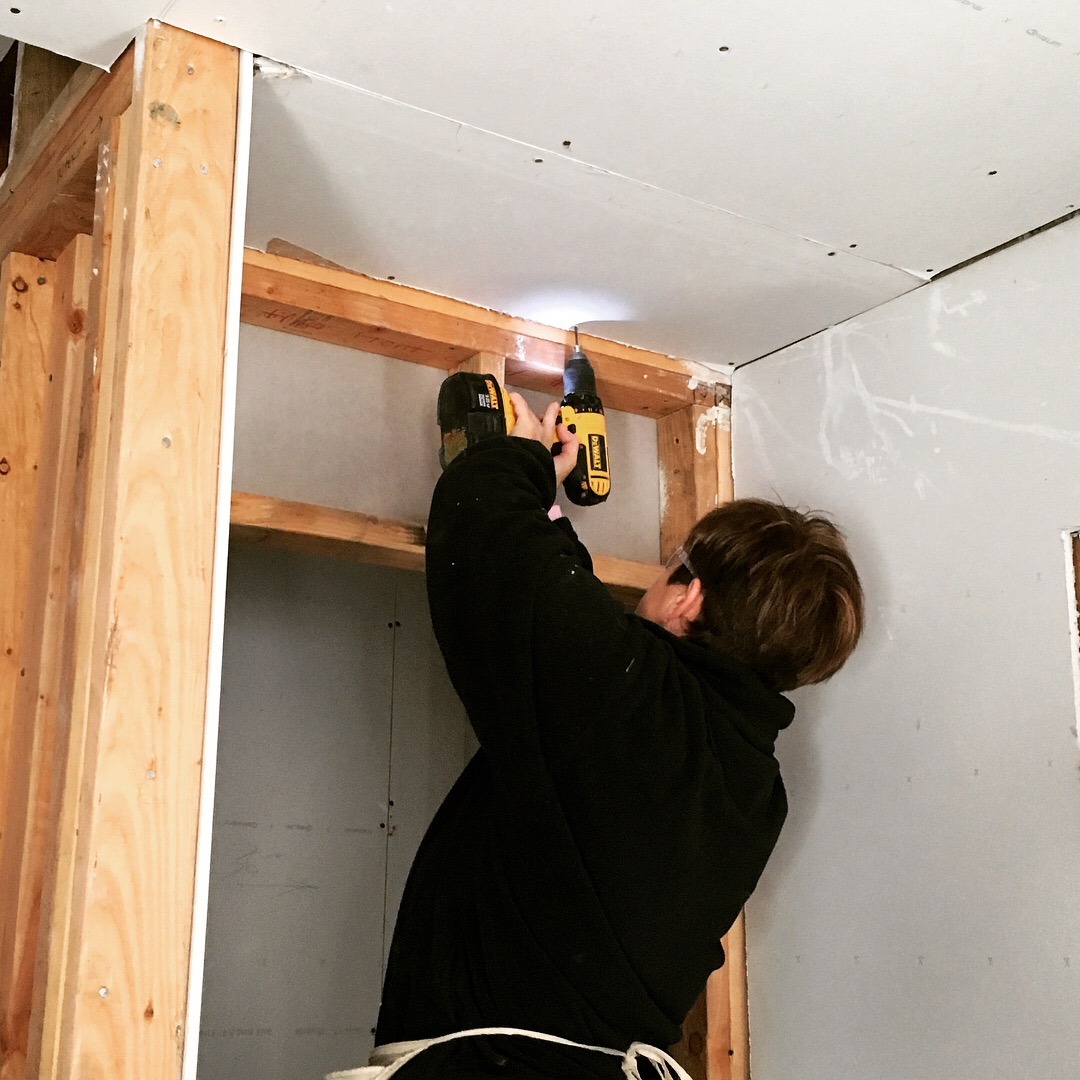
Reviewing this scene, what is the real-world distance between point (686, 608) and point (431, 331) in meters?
0.68

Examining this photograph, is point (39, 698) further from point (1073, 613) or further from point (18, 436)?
point (1073, 613)

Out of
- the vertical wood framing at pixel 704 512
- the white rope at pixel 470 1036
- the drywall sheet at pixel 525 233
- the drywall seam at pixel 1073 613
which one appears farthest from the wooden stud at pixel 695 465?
the white rope at pixel 470 1036

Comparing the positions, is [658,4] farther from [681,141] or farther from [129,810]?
[129,810]

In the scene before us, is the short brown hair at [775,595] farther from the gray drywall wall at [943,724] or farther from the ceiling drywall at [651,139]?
the ceiling drywall at [651,139]

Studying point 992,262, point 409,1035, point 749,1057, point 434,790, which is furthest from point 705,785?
point 434,790

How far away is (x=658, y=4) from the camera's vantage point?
1255mm

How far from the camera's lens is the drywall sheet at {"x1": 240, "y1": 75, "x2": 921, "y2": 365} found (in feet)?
4.98

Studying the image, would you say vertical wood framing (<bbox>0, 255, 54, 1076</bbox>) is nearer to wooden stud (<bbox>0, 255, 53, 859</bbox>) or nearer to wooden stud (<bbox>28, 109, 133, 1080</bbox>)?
wooden stud (<bbox>0, 255, 53, 859</bbox>)

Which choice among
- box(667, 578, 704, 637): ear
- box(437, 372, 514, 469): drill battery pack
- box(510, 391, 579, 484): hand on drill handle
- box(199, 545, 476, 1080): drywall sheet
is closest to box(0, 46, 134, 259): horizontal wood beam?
box(437, 372, 514, 469): drill battery pack

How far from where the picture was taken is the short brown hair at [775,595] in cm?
157

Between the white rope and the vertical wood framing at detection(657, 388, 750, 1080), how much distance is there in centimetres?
56

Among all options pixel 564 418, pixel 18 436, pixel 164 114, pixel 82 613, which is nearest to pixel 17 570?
pixel 18 436

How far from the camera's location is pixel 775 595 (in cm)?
157

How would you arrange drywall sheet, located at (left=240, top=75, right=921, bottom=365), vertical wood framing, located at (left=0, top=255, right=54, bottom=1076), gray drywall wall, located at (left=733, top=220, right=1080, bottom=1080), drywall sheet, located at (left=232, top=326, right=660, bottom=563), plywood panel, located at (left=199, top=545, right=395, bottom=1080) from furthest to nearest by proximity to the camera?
plywood panel, located at (left=199, top=545, right=395, bottom=1080) < drywall sheet, located at (left=232, top=326, right=660, bottom=563) < gray drywall wall, located at (left=733, top=220, right=1080, bottom=1080) < drywall sheet, located at (left=240, top=75, right=921, bottom=365) < vertical wood framing, located at (left=0, top=255, right=54, bottom=1076)
